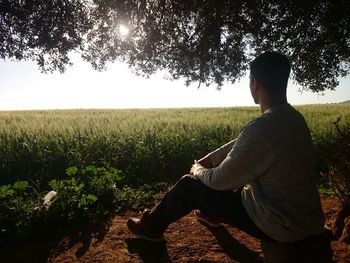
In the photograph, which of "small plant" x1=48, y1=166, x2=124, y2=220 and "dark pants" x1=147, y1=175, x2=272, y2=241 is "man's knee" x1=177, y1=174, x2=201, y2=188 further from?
"small plant" x1=48, y1=166, x2=124, y2=220

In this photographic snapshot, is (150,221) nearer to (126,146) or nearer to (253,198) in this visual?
(253,198)

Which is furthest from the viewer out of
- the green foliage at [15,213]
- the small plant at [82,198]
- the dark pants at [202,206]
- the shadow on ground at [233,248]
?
the small plant at [82,198]

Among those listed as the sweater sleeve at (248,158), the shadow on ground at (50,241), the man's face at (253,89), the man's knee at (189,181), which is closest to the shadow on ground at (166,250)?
the shadow on ground at (50,241)

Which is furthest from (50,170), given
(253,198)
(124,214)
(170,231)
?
(253,198)

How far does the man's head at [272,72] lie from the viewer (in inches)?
105

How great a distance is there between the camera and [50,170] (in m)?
7.73

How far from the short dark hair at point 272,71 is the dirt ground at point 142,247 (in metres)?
1.90

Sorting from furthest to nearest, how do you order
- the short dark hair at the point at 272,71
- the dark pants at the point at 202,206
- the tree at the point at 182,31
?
the tree at the point at 182,31, the dark pants at the point at 202,206, the short dark hair at the point at 272,71

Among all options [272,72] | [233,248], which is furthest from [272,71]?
[233,248]

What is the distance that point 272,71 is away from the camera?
8.80 feet

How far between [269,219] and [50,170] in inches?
→ 243

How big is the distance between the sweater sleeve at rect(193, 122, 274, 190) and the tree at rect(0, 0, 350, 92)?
18.0ft

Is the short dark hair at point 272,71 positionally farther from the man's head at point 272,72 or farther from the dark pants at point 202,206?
the dark pants at point 202,206

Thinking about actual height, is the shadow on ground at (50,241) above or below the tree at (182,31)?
below
